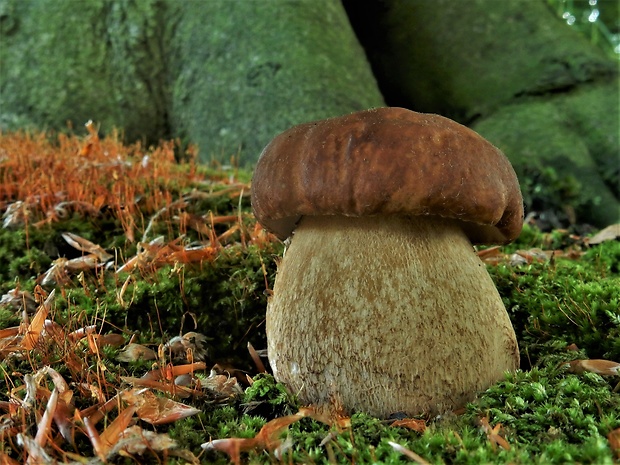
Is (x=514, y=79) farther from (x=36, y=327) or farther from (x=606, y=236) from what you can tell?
(x=36, y=327)

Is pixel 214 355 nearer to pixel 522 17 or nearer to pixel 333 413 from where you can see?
pixel 333 413

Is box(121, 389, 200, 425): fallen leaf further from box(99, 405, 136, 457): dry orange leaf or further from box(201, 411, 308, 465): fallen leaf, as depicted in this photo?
box(201, 411, 308, 465): fallen leaf

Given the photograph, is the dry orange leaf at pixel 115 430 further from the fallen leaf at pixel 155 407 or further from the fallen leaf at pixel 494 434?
the fallen leaf at pixel 494 434

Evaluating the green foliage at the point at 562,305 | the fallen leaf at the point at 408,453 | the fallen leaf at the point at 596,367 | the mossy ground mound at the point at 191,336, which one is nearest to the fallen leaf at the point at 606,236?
the mossy ground mound at the point at 191,336

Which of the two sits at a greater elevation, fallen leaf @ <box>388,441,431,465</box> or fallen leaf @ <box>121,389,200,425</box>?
fallen leaf @ <box>121,389,200,425</box>

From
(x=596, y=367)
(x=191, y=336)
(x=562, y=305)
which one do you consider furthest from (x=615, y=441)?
(x=191, y=336)

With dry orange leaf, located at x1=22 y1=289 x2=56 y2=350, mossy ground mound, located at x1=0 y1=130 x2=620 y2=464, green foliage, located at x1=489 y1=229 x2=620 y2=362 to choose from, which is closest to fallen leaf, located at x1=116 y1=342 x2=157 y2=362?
mossy ground mound, located at x1=0 y1=130 x2=620 y2=464

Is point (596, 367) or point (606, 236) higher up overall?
point (606, 236)

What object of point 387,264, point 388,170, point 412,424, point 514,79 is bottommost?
point 412,424
